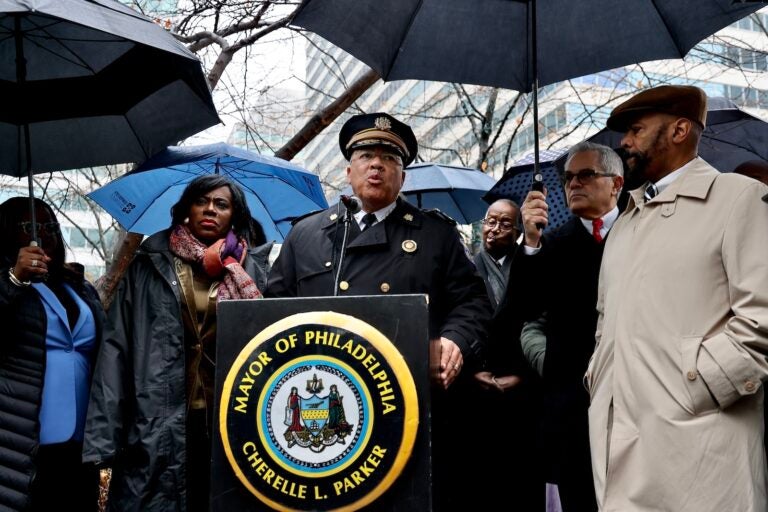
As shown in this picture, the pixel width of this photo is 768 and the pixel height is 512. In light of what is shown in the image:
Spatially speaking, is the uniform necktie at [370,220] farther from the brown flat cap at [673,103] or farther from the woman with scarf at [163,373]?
the brown flat cap at [673,103]

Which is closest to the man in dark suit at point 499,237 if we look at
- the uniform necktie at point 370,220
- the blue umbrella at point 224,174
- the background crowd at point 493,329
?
the background crowd at point 493,329

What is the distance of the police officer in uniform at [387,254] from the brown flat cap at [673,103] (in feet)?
3.13

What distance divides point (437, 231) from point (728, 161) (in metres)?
3.22

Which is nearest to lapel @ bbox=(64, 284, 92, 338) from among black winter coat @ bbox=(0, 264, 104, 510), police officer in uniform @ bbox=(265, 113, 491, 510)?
black winter coat @ bbox=(0, 264, 104, 510)

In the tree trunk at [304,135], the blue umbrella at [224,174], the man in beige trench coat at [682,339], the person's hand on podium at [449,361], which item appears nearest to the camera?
the man in beige trench coat at [682,339]

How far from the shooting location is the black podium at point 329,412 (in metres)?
2.59

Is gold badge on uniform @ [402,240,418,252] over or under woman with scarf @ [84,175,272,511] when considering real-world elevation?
over

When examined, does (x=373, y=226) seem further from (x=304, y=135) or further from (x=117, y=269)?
(x=117, y=269)

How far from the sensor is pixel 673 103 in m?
3.33

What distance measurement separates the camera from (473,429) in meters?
5.11

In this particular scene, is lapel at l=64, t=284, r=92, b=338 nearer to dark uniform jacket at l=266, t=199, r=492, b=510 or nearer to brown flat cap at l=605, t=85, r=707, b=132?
dark uniform jacket at l=266, t=199, r=492, b=510

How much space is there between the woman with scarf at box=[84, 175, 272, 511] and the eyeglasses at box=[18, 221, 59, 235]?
0.70 meters

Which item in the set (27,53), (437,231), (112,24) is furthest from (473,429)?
(27,53)

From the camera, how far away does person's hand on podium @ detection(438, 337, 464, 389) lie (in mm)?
Result: 3061
